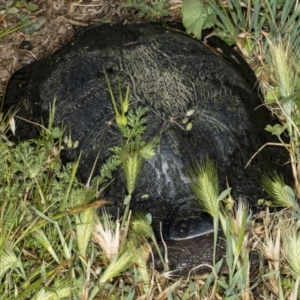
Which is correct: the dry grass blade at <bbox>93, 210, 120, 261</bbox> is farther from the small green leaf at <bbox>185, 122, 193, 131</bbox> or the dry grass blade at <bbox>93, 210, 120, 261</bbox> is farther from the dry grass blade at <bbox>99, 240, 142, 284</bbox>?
A: the small green leaf at <bbox>185, 122, 193, 131</bbox>

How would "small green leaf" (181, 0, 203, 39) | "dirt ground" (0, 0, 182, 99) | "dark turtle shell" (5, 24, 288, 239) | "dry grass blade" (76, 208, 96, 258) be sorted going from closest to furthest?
"dry grass blade" (76, 208, 96, 258) → "dark turtle shell" (5, 24, 288, 239) → "small green leaf" (181, 0, 203, 39) → "dirt ground" (0, 0, 182, 99)

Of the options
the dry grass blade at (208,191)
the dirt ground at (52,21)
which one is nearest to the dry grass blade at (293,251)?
the dry grass blade at (208,191)

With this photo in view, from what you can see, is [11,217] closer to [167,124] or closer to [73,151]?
[73,151]

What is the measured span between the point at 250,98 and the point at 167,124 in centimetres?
45

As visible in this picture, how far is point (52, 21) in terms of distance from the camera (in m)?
3.86

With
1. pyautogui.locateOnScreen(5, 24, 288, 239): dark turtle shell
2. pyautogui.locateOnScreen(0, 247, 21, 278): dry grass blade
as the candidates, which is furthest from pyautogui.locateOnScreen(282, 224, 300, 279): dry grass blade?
pyautogui.locateOnScreen(0, 247, 21, 278): dry grass blade

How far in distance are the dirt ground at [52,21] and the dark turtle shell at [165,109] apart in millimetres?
428

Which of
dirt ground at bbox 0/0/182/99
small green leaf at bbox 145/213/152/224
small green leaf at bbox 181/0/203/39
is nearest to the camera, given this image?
small green leaf at bbox 145/213/152/224

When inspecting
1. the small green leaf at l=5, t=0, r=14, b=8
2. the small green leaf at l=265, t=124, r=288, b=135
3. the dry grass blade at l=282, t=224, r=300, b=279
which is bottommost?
the small green leaf at l=265, t=124, r=288, b=135

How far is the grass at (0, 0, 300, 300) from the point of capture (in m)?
2.45

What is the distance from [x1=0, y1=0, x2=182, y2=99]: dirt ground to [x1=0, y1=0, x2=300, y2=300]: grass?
65 centimetres

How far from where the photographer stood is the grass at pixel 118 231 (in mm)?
2449

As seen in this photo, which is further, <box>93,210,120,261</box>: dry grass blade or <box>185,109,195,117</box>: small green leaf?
<box>185,109,195,117</box>: small green leaf

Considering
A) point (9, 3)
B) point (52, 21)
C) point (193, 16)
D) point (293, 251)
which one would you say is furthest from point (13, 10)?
point (293, 251)
